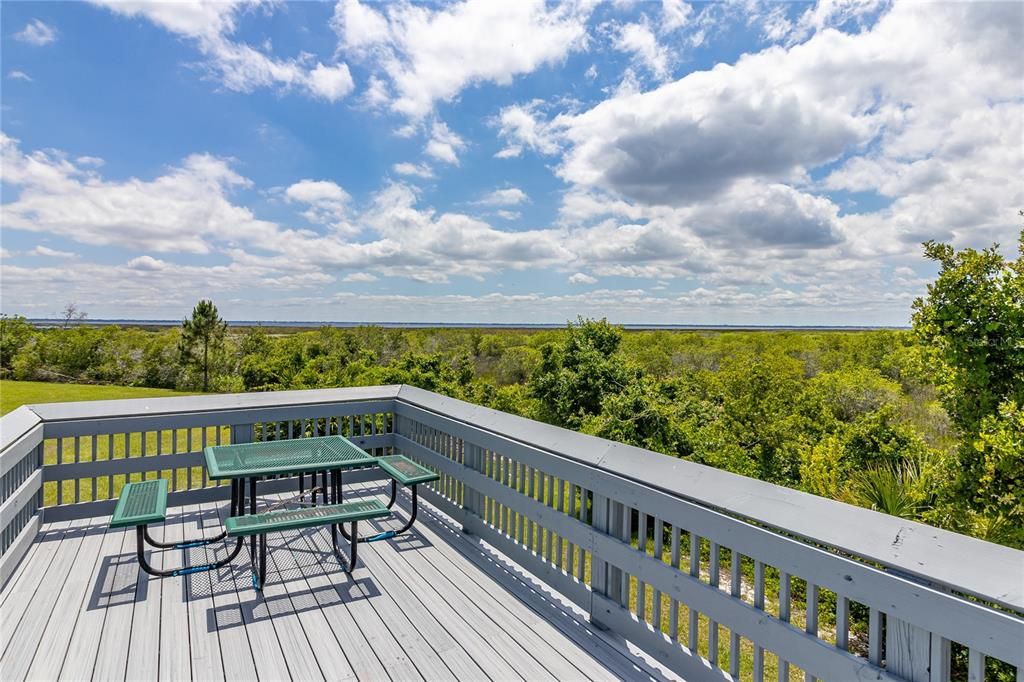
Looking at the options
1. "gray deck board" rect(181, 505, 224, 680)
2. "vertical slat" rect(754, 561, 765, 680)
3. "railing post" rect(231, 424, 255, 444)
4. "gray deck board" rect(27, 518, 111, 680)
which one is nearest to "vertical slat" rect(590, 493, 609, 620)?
"vertical slat" rect(754, 561, 765, 680)

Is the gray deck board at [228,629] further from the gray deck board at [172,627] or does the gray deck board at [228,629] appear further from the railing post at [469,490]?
the railing post at [469,490]

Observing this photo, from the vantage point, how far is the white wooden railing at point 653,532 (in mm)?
1353

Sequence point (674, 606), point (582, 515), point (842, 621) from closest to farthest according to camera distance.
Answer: point (842, 621), point (674, 606), point (582, 515)

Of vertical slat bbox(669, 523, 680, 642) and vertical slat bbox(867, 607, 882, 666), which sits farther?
vertical slat bbox(669, 523, 680, 642)

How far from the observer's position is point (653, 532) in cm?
254

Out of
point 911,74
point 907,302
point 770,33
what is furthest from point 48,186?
point 911,74

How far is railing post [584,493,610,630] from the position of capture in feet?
8.30

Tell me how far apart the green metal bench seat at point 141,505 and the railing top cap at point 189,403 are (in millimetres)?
835

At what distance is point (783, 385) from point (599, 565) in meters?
15.1

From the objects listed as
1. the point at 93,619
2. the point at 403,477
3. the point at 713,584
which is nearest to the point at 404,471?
the point at 403,477

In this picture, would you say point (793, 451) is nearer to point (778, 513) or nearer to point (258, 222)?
point (778, 513)

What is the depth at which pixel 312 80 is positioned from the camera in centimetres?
951

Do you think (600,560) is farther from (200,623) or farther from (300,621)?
(200,623)

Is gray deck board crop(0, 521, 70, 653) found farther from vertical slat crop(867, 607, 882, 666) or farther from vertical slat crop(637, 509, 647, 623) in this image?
vertical slat crop(867, 607, 882, 666)
